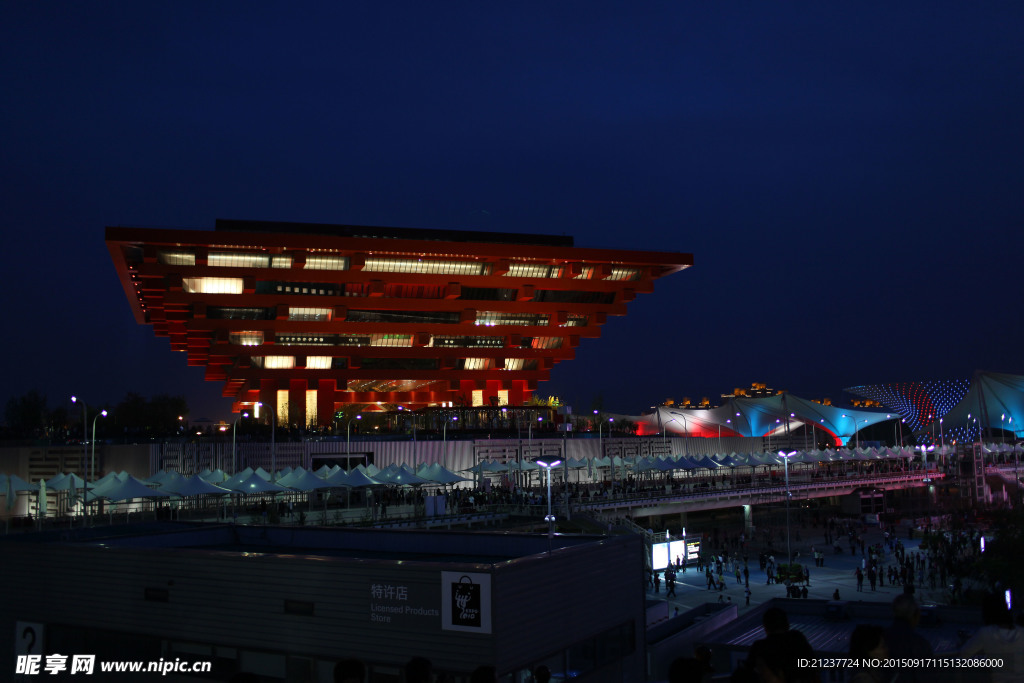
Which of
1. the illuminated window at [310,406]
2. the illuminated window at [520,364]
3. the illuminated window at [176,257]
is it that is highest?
the illuminated window at [176,257]

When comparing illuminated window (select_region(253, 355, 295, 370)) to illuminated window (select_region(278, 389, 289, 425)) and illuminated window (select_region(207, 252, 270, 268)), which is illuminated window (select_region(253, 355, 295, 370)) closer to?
illuminated window (select_region(278, 389, 289, 425))

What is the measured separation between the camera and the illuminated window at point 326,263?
74375 mm

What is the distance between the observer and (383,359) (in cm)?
8262

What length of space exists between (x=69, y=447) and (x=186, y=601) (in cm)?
4271

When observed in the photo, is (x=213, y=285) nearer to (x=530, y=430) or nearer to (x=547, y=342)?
(x=530, y=430)

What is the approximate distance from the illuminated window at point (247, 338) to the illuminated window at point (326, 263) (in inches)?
328

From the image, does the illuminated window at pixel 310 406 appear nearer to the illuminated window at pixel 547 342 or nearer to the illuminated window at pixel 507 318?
the illuminated window at pixel 507 318

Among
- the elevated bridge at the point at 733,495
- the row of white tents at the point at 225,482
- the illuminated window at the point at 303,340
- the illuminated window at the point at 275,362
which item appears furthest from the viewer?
the illuminated window at the point at 275,362

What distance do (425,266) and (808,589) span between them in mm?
48848

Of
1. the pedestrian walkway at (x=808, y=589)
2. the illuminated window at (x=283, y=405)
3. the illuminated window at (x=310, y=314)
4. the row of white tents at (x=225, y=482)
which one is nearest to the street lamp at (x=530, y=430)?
the row of white tents at (x=225, y=482)

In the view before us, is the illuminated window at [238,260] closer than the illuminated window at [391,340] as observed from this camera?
Yes

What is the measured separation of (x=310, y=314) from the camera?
254 ft

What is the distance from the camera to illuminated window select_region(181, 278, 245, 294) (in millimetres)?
→ 72375

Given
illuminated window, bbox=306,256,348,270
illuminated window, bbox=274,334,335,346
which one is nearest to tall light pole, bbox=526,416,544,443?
illuminated window, bbox=274,334,335,346
